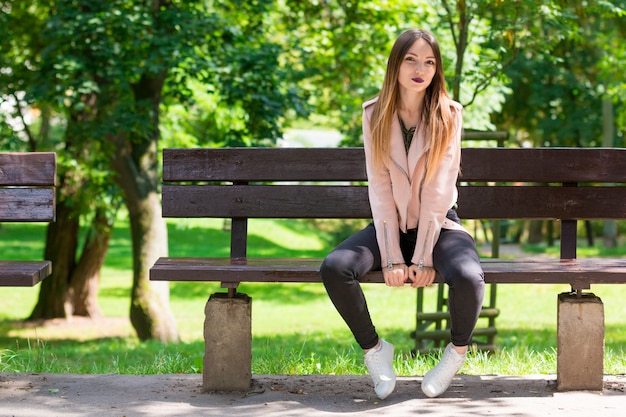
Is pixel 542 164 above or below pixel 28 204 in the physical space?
above

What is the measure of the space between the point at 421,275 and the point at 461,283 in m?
0.24

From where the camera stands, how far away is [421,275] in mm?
4148

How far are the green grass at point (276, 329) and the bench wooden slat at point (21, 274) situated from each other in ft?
2.76

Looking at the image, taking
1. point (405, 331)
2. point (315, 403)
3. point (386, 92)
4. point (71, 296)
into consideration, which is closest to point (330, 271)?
point (315, 403)

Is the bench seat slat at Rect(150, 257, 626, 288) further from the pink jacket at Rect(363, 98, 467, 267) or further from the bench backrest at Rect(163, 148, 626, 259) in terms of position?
the bench backrest at Rect(163, 148, 626, 259)

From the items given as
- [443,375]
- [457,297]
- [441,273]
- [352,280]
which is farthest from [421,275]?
[443,375]

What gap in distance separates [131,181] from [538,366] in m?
7.42

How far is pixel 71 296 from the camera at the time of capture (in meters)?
13.8

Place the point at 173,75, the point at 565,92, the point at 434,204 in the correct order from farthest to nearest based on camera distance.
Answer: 1. the point at 565,92
2. the point at 173,75
3. the point at 434,204

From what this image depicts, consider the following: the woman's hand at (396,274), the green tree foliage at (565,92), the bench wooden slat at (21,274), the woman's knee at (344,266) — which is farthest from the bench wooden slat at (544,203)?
the green tree foliage at (565,92)

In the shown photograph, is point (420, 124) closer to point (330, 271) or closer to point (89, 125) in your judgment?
point (330, 271)

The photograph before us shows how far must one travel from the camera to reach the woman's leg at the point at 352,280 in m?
4.04

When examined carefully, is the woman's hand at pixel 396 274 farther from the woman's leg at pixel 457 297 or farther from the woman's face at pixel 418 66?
the woman's face at pixel 418 66

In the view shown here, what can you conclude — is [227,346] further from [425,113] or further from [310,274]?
[425,113]
